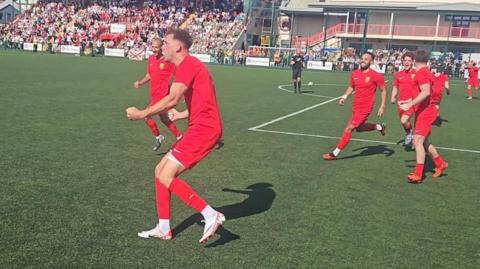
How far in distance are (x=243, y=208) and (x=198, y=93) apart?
1.87 meters

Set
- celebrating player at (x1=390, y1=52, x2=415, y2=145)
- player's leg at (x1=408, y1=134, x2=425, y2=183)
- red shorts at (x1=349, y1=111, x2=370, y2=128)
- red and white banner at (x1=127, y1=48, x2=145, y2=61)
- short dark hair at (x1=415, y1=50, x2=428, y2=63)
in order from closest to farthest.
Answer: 1. short dark hair at (x1=415, y1=50, x2=428, y2=63)
2. player's leg at (x1=408, y1=134, x2=425, y2=183)
3. red shorts at (x1=349, y1=111, x2=370, y2=128)
4. celebrating player at (x1=390, y1=52, x2=415, y2=145)
5. red and white banner at (x1=127, y1=48, x2=145, y2=61)

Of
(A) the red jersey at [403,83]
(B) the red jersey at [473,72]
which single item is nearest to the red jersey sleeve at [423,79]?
(A) the red jersey at [403,83]

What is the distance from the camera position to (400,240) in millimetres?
5320

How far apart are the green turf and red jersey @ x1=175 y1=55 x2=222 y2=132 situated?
3.90 ft

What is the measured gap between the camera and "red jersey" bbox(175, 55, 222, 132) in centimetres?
469

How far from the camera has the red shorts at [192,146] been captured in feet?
16.0

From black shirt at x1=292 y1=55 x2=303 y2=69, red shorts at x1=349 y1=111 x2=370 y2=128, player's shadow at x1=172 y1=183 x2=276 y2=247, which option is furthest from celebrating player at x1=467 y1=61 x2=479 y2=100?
player's shadow at x1=172 y1=183 x2=276 y2=247

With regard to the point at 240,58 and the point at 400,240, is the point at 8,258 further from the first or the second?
the point at 240,58

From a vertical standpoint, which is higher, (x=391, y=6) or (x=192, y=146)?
(x=391, y=6)

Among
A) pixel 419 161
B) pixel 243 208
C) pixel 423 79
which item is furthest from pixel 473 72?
pixel 243 208

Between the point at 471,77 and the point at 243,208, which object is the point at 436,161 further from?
the point at 471,77

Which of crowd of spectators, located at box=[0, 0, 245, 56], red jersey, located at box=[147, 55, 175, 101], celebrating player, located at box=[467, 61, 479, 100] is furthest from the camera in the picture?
crowd of spectators, located at box=[0, 0, 245, 56]

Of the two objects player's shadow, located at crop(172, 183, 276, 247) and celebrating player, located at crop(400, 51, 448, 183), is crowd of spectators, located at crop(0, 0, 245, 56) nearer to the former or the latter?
celebrating player, located at crop(400, 51, 448, 183)

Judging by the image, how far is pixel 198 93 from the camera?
4820mm
